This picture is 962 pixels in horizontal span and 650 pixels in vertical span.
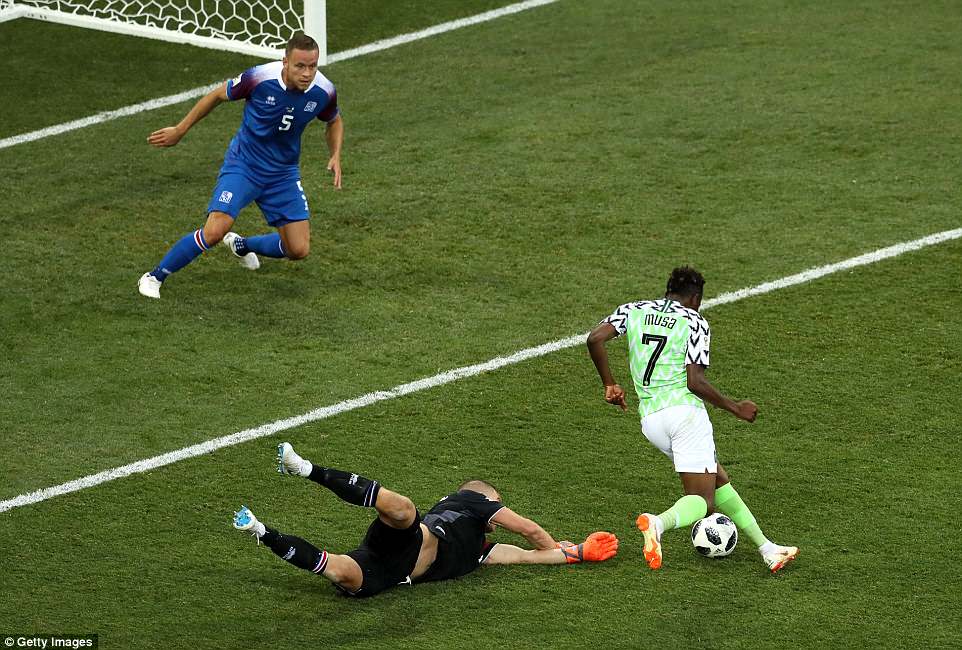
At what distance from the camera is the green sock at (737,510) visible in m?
8.25

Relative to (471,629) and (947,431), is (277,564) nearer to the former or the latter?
(471,629)

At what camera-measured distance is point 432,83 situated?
15328mm

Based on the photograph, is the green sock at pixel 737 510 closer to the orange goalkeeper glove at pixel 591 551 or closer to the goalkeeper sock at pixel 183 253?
the orange goalkeeper glove at pixel 591 551

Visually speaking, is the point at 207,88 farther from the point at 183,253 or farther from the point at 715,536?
the point at 715,536

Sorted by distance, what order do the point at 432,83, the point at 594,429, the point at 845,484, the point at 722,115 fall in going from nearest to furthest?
the point at 845,484
the point at 594,429
the point at 722,115
the point at 432,83

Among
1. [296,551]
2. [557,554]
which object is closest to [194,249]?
[296,551]

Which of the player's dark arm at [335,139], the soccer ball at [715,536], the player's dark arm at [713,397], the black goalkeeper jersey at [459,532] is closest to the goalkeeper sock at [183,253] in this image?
the player's dark arm at [335,139]

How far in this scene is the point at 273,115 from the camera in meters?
11.0

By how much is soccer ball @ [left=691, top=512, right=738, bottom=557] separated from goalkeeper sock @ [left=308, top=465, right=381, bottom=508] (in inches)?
68.3

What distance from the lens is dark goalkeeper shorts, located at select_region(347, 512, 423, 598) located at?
786cm

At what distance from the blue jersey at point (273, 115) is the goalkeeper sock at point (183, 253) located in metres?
0.61

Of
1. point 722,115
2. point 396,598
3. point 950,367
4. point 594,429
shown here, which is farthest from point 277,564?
point 722,115

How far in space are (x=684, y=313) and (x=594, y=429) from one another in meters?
1.83

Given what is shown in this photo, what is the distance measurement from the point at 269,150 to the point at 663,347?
4.15 metres
